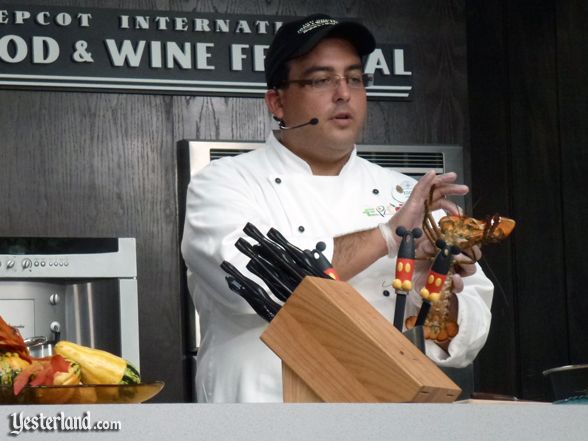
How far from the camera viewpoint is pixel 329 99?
280cm

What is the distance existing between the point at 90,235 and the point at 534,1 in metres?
1.59

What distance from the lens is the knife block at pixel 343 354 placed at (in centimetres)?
152

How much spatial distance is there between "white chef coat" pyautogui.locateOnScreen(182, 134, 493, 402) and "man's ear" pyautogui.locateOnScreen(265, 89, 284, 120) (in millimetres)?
64

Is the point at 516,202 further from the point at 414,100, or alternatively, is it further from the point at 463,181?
the point at 414,100

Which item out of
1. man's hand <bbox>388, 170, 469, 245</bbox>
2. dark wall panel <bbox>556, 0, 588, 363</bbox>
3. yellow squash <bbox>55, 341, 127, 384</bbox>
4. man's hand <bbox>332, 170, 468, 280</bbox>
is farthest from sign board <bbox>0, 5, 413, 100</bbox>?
yellow squash <bbox>55, 341, 127, 384</bbox>

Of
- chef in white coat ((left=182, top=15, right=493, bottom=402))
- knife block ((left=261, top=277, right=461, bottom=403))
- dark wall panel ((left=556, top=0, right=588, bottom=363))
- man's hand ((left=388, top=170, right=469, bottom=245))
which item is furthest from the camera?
dark wall panel ((left=556, top=0, right=588, bottom=363))

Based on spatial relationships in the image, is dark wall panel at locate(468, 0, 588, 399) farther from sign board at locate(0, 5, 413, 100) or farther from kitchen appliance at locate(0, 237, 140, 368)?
kitchen appliance at locate(0, 237, 140, 368)

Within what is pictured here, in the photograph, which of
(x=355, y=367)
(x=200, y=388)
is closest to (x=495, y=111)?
(x=200, y=388)

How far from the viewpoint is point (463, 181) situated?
4.19 meters

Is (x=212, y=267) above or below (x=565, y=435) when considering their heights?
above

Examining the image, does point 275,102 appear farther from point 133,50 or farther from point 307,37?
point 133,50

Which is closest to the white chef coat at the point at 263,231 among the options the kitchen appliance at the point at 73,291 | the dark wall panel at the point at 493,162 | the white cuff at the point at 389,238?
the white cuff at the point at 389,238

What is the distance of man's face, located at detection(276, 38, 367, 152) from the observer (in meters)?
2.78

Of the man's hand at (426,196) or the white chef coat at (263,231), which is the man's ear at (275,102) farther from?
the man's hand at (426,196)
